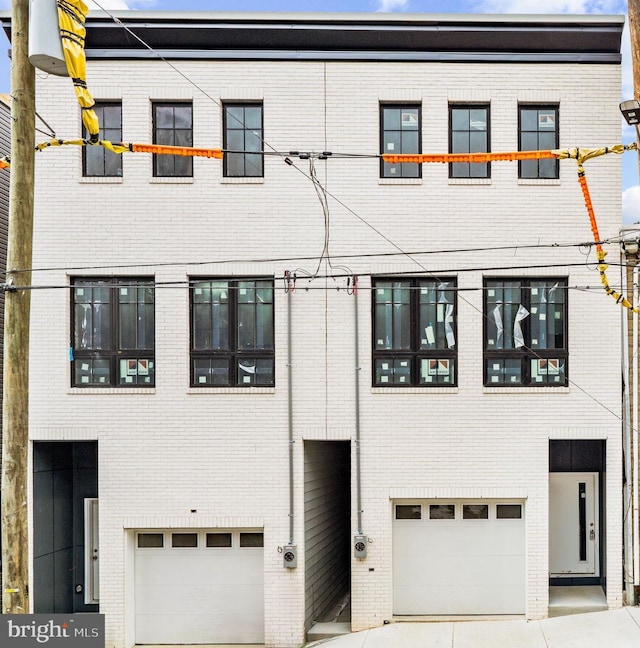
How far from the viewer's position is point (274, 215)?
10.4 m

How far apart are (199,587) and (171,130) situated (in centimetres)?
764

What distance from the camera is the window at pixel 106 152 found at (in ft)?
34.6

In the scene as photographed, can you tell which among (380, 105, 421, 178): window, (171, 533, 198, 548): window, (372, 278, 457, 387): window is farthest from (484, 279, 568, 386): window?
(171, 533, 198, 548): window

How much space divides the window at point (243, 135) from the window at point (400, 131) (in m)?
2.06

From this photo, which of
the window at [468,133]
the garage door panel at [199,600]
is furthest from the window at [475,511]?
the window at [468,133]

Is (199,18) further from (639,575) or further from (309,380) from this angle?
(639,575)

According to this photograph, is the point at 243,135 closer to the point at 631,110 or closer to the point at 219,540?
the point at 631,110

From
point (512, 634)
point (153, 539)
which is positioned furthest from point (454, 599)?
point (153, 539)

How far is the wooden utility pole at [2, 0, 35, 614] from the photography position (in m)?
6.76

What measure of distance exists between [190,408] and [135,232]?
120 inches

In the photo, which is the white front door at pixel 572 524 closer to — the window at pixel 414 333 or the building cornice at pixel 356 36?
the window at pixel 414 333

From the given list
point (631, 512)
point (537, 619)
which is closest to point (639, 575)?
point (631, 512)

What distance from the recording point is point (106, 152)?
34.7 ft

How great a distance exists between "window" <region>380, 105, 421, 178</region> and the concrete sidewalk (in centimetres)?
734
